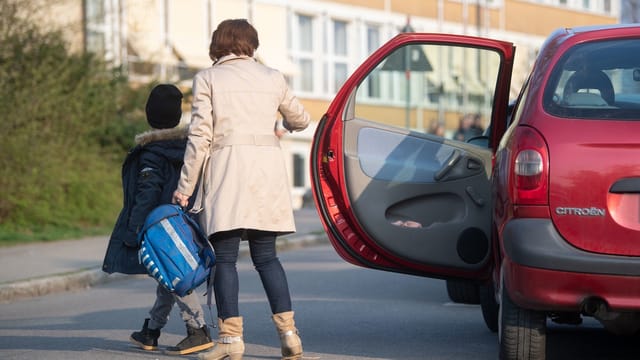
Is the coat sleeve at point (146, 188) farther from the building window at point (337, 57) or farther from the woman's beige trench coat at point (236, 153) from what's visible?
the building window at point (337, 57)

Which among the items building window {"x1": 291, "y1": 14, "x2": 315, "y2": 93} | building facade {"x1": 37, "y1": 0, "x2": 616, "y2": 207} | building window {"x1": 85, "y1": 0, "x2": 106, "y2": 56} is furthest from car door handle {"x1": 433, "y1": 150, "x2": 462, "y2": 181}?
building window {"x1": 291, "y1": 14, "x2": 315, "y2": 93}

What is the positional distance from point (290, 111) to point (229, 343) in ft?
4.21

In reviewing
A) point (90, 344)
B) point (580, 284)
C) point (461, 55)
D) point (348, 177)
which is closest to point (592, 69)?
point (580, 284)

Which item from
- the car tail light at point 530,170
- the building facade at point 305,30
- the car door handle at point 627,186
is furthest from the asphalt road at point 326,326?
the building facade at point 305,30

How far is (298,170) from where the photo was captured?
33062 millimetres

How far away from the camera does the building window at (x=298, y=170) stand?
32.9 m

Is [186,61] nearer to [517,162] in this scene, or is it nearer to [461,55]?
[461,55]

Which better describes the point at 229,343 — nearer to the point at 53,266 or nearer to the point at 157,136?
the point at 157,136

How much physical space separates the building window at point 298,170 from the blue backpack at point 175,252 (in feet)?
84.0

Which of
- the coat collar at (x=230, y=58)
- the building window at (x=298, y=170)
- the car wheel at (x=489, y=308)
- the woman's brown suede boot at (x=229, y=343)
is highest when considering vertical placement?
the coat collar at (x=230, y=58)

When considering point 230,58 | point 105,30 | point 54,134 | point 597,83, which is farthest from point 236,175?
point 105,30

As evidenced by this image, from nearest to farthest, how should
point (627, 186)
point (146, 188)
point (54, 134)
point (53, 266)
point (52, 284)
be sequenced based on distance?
point (627, 186) → point (146, 188) → point (52, 284) → point (53, 266) → point (54, 134)

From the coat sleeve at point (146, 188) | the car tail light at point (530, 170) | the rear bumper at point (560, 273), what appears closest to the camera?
the rear bumper at point (560, 273)

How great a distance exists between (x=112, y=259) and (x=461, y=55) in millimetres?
32025
